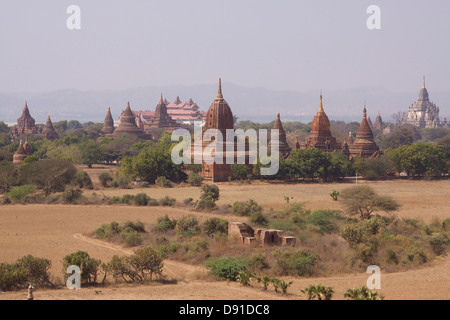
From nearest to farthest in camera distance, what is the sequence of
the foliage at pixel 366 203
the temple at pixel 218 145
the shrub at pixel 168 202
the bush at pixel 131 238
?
the bush at pixel 131 238 < the foliage at pixel 366 203 < the shrub at pixel 168 202 < the temple at pixel 218 145

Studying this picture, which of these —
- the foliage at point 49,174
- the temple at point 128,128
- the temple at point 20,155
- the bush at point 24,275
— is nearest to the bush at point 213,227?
the bush at point 24,275

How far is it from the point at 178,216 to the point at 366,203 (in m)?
8.87

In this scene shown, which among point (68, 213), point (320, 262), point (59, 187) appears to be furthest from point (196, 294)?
point (59, 187)

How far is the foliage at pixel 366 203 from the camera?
29547 mm

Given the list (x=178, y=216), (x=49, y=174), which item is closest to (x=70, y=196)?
(x=49, y=174)

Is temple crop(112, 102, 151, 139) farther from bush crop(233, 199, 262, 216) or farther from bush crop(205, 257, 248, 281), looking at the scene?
bush crop(205, 257, 248, 281)

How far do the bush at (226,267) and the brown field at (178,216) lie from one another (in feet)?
1.20

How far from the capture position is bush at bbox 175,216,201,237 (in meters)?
25.9

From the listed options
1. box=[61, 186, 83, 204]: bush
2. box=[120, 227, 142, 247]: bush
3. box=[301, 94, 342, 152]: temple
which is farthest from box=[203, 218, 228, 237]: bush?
box=[301, 94, 342, 152]: temple

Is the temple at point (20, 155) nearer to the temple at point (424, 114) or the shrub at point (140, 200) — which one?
the shrub at point (140, 200)

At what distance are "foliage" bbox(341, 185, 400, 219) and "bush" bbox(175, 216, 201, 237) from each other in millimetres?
7641

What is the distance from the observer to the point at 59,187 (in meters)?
41.1

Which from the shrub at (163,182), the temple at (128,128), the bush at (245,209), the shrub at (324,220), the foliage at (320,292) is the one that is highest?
the temple at (128,128)
